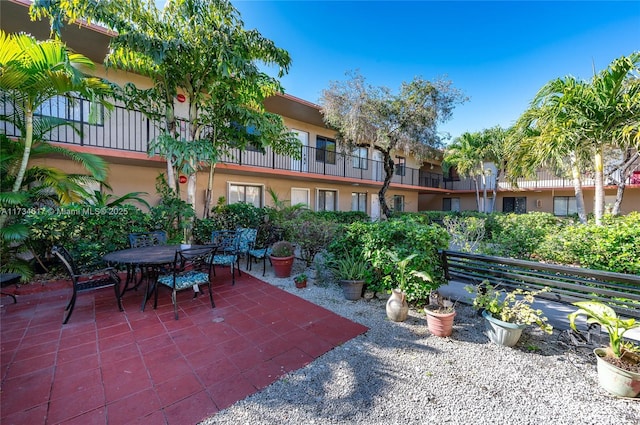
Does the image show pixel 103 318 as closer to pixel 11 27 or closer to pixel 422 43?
pixel 11 27

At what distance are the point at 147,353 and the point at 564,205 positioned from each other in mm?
24467

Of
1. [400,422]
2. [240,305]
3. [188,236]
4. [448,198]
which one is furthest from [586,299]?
[448,198]

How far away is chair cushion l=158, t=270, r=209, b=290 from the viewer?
391 centimetres

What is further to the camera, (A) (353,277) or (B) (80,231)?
(B) (80,231)

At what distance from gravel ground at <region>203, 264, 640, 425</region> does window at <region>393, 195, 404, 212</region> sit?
15.5m

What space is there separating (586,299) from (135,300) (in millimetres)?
6755

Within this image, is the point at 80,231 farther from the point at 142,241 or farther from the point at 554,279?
the point at 554,279

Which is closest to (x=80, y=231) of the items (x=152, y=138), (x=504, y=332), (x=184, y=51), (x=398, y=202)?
(x=152, y=138)

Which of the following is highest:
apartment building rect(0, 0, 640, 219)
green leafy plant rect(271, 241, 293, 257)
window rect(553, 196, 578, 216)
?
apartment building rect(0, 0, 640, 219)

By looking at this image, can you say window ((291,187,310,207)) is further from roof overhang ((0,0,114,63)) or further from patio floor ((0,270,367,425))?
patio floor ((0,270,367,425))

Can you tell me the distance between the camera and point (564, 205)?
18.2 m

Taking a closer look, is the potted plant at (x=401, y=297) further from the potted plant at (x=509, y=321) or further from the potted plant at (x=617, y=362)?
the potted plant at (x=617, y=362)

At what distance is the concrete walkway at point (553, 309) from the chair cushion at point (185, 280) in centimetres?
410

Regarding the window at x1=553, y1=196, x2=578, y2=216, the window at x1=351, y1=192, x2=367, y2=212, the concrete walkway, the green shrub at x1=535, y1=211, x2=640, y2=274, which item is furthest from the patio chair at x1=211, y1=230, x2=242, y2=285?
the window at x1=553, y1=196, x2=578, y2=216
